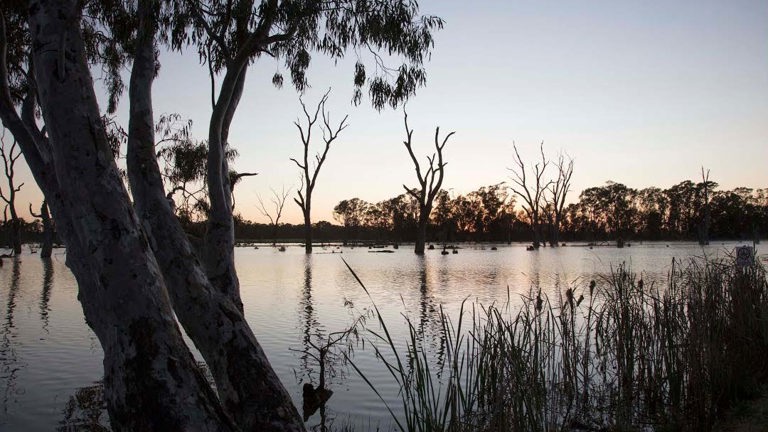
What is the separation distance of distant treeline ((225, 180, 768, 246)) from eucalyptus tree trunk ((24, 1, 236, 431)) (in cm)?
7549

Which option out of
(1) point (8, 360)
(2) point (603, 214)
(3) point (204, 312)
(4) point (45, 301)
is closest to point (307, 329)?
(1) point (8, 360)

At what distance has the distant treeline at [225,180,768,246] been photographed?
80.8m

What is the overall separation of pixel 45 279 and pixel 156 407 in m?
16.3

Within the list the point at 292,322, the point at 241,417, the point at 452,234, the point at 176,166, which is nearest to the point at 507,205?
the point at 452,234

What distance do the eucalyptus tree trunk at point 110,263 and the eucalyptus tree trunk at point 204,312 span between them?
44 centimetres

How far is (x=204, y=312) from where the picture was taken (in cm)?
316

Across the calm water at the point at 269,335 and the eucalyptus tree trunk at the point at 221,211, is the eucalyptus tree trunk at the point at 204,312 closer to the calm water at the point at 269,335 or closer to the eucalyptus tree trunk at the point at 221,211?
the calm water at the point at 269,335

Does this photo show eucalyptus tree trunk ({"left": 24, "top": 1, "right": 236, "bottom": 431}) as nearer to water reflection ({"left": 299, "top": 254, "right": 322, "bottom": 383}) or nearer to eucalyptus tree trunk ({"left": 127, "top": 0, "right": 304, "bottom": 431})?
eucalyptus tree trunk ({"left": 127, "top": 0, "right": 304, "bottom": 431})

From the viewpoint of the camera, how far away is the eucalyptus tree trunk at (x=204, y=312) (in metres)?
2.69

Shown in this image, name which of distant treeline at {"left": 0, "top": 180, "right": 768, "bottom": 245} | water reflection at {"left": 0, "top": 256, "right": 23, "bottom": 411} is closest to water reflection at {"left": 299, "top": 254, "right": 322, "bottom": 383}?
water reflection at {"left": 0, "top": 256, "right": 23, "bottom": 411}

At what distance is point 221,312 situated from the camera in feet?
10.4

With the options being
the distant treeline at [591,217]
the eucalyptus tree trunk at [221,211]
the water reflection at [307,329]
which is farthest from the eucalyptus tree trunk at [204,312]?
the distant treeline at [591,217]

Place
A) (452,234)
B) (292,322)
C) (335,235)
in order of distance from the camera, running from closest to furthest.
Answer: (292,322) < (452,234) < (335,235)

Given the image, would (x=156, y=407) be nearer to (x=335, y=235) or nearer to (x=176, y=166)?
(x=176, y=166)
